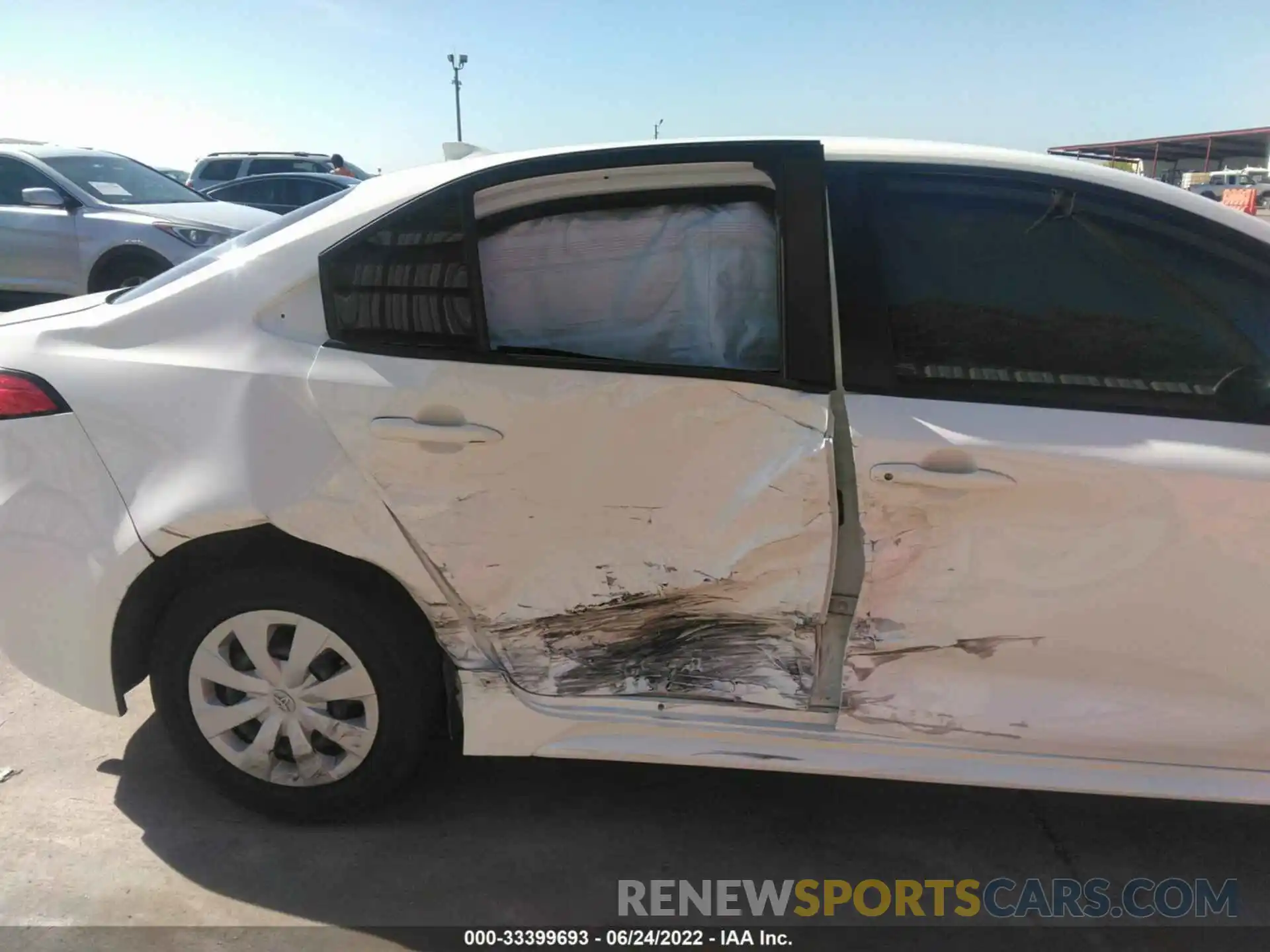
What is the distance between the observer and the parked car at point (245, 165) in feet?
52.6

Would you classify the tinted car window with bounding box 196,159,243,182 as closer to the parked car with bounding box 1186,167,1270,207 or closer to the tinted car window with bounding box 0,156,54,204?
the tinted car window with bounding box 0,156,54,204

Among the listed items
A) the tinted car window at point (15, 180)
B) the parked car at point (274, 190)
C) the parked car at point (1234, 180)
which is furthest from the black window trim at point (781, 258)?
the parked car at point (1234, 180)

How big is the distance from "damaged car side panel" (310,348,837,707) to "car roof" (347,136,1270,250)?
48 centimetres

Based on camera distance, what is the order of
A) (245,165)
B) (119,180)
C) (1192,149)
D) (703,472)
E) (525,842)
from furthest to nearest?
(1192,149), (245,165), (119,180), (525,842), (703,472)

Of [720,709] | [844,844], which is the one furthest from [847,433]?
[844,844]

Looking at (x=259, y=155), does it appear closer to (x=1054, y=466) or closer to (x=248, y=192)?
(x=248, y=192)

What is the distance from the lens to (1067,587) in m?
2.05

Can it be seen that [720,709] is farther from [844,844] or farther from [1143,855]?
[1143,855]

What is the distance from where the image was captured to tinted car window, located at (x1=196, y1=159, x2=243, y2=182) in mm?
16125

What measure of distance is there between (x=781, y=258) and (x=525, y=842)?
1.62 m

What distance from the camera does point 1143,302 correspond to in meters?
2.12

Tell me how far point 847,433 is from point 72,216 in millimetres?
8189

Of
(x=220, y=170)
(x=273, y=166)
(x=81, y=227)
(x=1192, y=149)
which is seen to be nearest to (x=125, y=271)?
(x=81, y=227)

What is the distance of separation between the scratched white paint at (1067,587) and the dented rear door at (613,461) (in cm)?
16
